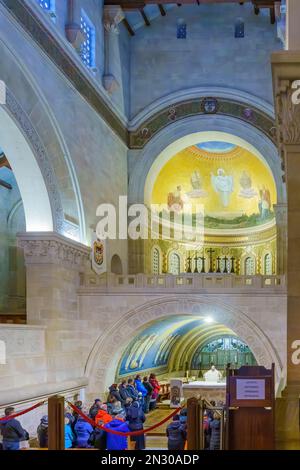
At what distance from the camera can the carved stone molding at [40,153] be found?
51.9 feet

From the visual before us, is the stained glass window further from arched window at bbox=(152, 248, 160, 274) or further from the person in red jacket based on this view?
the person in red jacket

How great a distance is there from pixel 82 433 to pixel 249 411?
4.88m

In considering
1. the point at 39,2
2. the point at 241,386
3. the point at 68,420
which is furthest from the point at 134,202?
the point at 241,386

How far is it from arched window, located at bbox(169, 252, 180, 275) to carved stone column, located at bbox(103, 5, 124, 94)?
28.7 feet

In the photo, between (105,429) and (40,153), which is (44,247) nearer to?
(40,153)

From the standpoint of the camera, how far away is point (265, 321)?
1886 cm

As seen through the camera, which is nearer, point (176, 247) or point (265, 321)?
point (265, 321)

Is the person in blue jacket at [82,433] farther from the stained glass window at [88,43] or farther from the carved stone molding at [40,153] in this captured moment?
the stained glass window at [88,43]

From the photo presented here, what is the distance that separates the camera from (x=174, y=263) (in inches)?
1207

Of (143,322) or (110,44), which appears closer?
(143,322)

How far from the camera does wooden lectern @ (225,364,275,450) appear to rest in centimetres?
723

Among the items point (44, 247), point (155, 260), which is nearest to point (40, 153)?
point (44, 247)

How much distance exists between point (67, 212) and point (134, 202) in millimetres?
7022

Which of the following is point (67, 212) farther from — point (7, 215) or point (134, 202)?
point (134, 202)
